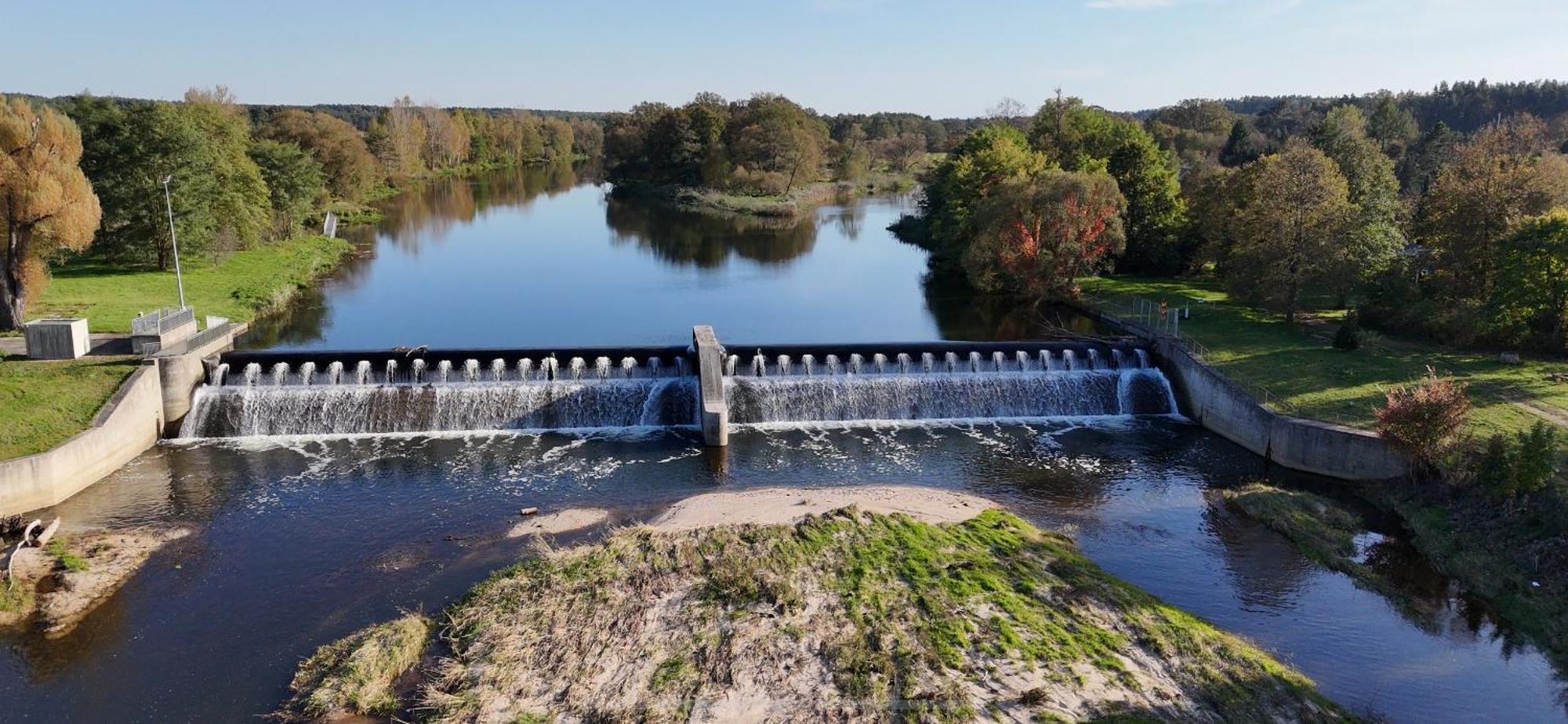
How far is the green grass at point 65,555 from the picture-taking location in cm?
1942

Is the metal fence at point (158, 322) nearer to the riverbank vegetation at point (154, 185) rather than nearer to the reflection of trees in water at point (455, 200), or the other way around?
the riverbank vegetation at point (154, 185)

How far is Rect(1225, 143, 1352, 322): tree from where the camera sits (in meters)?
34.1

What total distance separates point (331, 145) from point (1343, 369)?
7336 cm

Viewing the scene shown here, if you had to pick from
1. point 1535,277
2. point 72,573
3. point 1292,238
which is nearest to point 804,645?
point 72,573

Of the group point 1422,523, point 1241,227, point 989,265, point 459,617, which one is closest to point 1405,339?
point 1241,227

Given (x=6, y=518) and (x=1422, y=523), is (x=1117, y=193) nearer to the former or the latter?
(x=1422, y=523)

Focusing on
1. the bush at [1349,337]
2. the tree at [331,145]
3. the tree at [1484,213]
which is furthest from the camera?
the tree at [331,145]

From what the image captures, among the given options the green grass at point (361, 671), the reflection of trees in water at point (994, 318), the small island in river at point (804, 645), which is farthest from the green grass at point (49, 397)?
the reflection of trees in water at point (994, 318)

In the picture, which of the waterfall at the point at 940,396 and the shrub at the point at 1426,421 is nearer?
the shrub at the point at 1426,421

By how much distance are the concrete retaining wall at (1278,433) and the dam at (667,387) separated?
1.13 meters

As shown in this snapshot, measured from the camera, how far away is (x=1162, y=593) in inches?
742

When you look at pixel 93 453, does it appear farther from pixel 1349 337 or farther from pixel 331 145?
pixel 331 145

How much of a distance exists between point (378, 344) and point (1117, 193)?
3140 cm

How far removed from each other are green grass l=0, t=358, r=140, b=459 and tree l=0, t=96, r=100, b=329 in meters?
4.87
